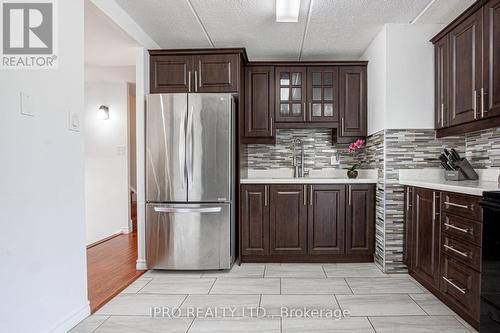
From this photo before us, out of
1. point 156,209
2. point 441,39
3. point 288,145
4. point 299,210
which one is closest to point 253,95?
point 288,145

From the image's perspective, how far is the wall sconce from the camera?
15.6 ft

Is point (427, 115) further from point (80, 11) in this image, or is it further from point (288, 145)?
point (80, 11)

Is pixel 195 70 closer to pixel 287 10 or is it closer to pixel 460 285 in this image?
pixel 287 10

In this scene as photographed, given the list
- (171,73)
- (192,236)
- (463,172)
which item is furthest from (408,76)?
(192,236)

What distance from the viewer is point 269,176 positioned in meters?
4.00

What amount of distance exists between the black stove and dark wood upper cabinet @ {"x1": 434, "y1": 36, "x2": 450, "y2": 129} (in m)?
1.30

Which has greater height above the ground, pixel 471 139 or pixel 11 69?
pixel 11 69

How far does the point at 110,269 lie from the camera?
3.20 meters

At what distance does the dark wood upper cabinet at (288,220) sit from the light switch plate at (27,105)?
2.21m

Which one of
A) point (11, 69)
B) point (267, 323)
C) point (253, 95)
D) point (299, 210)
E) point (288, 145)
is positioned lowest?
point (267, 323)

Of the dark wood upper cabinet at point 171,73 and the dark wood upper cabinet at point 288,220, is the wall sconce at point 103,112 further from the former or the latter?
the dark wood upper cabinet at point 288,220

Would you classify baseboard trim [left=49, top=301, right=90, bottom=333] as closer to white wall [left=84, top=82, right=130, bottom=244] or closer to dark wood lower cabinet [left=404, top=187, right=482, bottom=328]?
dark wood lower cabinet [left=404, top=187, right=482, bottom=328]

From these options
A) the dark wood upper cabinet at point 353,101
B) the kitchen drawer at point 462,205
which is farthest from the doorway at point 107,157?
the kitchen drawer at point 462,205

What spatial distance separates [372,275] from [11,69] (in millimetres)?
3136
